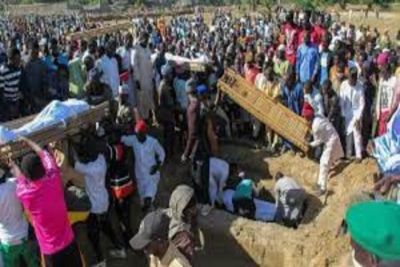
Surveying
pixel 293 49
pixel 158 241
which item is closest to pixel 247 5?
pixel 293 49

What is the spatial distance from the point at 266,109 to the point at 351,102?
1.77 m

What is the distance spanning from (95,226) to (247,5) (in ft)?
197

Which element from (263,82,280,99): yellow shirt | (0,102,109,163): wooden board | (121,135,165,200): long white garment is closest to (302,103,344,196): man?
(263,82,280,99): yellow shirt

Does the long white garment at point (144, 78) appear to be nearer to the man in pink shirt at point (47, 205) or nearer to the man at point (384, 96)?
the man at point (384, 96)

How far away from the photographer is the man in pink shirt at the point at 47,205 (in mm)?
5637

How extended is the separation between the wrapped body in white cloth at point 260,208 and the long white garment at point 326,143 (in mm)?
1096

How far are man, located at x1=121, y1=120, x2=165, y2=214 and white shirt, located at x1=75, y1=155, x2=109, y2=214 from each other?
75 cm

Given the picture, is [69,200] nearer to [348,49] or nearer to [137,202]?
[137,202]

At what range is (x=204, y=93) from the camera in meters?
10.5

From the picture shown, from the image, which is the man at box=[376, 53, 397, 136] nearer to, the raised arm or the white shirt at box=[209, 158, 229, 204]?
the white shirt at box=[209, 158, 229, 204]

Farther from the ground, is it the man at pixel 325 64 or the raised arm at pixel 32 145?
the raised arm at pixel 32 145

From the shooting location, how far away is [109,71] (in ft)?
35.7

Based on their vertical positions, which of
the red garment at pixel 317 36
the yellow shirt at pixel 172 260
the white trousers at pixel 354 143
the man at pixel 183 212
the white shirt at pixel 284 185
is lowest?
the white shirt at pixel 284 185

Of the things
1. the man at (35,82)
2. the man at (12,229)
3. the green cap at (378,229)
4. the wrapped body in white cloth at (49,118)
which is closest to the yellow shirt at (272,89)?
the man at (35,82)
